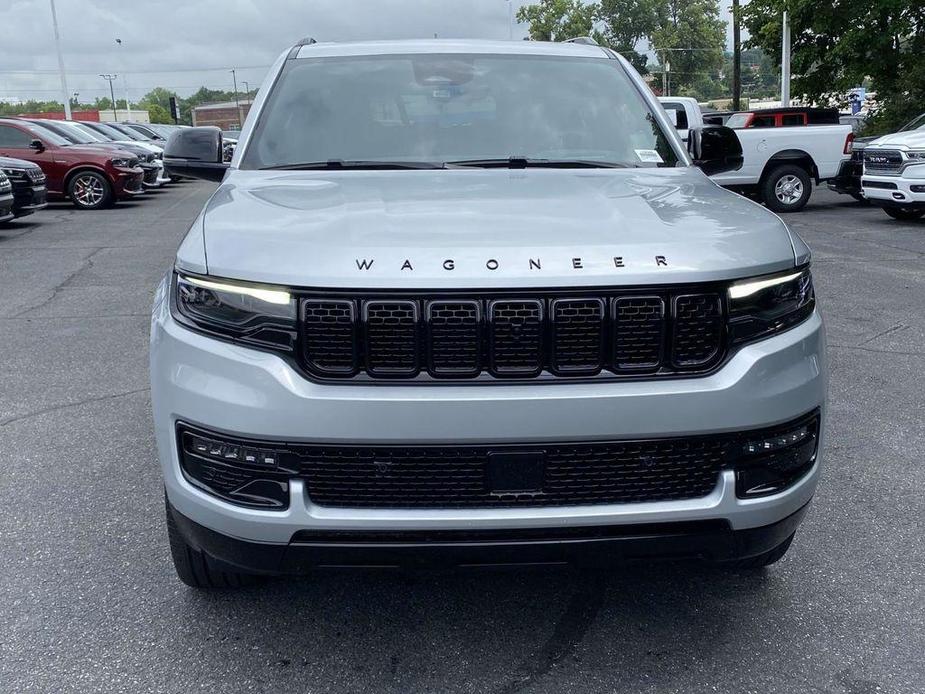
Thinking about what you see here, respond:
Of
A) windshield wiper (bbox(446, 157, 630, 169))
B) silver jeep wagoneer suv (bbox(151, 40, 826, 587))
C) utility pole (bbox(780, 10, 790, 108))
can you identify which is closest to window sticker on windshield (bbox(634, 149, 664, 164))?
windshield wiper (bbox(446, 157, 630, 169))

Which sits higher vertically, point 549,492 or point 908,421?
point 549,492

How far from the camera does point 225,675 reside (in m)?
2.84

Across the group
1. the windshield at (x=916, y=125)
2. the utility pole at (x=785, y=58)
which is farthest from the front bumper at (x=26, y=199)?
the utility pole at (x=785, y=58)

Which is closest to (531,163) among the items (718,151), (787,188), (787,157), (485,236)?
(718,151)

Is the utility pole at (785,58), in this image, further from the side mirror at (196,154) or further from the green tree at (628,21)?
the green tree at (628,21)

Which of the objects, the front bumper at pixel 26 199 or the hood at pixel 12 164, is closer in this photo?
the hood at pixel 12 164

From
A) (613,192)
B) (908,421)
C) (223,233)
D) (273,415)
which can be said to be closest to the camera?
(273,415)

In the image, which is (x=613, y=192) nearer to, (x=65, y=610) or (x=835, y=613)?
(x=835, y=613)

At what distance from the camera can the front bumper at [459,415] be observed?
249 centimetres

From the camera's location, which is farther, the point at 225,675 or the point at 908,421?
the point at 908,421

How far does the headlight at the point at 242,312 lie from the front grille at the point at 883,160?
44.6ft

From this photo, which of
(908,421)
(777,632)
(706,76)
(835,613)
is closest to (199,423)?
(777,632)

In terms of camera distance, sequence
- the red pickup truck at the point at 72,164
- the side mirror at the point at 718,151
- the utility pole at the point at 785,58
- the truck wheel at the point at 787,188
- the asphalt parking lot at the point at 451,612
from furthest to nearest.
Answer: the utility pole at the point at 785,58 < the red pickup truck at the point at 72,164 < the truck wheel at the point at 787,188 < the side mirror at the point at 718,151 < the asphalt parking lot at the point at 451,612

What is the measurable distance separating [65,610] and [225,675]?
724 mm
